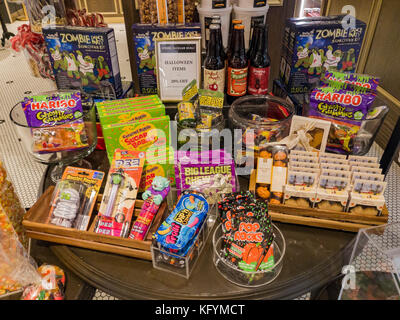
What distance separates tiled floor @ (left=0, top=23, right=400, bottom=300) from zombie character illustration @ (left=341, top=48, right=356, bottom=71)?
2.20ft

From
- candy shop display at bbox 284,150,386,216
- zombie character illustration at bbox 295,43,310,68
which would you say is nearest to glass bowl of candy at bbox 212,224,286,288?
candy shop display at bbox 284,150,386,216

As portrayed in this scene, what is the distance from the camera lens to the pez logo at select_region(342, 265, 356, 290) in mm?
997

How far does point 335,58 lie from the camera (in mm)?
1706

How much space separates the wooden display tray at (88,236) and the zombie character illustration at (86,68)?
0.82m

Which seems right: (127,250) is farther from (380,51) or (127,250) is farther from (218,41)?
(380,51)

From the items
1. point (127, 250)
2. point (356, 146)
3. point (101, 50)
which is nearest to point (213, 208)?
point (127, 250)

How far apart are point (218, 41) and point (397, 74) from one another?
1.48 m

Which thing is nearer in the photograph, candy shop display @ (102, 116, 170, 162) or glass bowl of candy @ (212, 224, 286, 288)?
glass bowl of candy @ (212, 224, 286, 288)

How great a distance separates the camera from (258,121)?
60.0 inches

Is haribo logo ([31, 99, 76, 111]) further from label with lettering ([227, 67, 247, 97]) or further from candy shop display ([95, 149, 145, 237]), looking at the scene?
label with lettering ([227, 67, 247, 97])

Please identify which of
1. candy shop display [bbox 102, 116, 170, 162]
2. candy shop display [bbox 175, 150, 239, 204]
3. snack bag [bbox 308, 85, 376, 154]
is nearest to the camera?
candy shop display [bbox 175, 150, 239, 204]

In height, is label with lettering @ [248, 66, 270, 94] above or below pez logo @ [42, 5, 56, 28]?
below

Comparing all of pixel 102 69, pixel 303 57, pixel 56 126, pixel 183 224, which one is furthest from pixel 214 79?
pixel 183 224

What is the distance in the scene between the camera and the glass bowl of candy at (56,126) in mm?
1340
